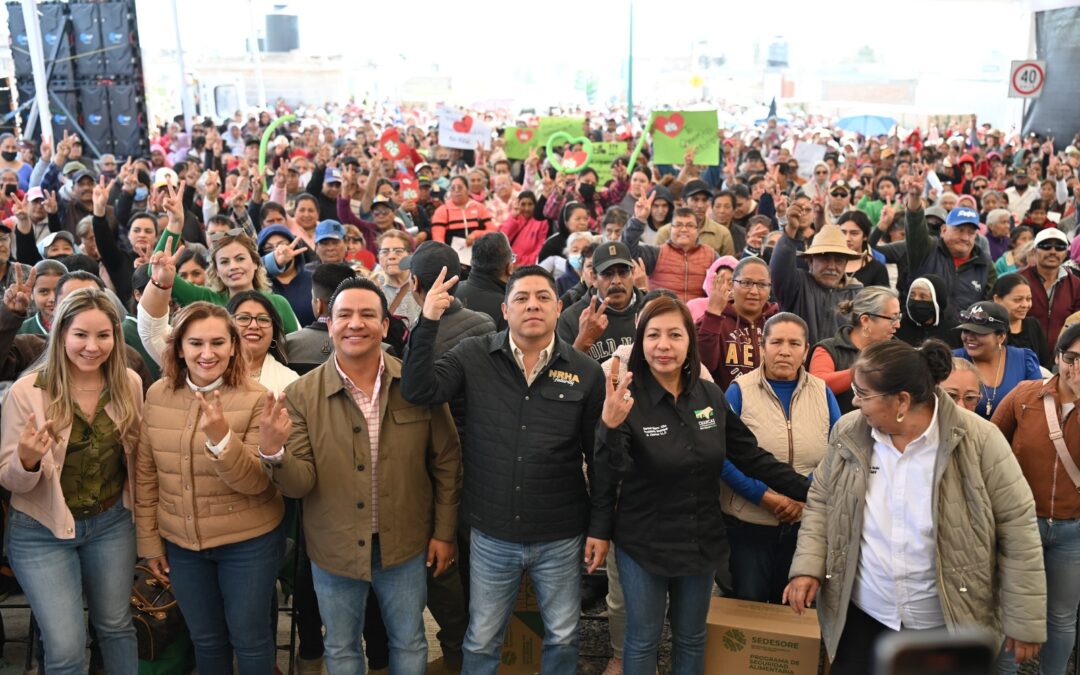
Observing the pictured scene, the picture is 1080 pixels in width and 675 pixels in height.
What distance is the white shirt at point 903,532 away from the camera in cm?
324

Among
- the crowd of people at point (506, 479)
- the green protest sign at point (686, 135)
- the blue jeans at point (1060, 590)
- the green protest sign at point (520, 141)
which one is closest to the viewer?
the crowd of people at point (506, 479)

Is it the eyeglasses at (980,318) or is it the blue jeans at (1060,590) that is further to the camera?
the eyeglasses at (980,318)

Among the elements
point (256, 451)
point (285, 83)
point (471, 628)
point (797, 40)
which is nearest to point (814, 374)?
point (471, 628)

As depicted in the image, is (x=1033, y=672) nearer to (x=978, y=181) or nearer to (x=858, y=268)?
(x=858, y=268)

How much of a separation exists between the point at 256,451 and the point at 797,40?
72.6 m

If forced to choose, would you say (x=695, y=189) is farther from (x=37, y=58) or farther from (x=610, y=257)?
(x=37, y=58)

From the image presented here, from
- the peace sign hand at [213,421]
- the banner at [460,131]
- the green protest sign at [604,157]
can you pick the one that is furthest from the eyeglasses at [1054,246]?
the banner at [460,131]

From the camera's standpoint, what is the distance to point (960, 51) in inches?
1788

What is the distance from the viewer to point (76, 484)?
3.68 meters

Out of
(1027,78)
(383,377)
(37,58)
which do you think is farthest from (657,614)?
(1027,78)

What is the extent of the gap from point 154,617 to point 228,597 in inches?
20.8

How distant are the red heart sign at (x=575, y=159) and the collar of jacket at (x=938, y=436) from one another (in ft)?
33.8

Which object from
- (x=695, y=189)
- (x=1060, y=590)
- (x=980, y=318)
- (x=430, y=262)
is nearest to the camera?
(x=1060, y=590)

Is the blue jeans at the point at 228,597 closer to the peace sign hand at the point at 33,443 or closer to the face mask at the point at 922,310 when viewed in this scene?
the peace sign hand at the point at 33,443
